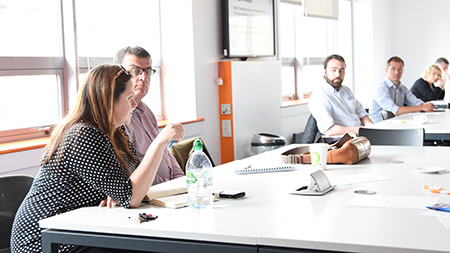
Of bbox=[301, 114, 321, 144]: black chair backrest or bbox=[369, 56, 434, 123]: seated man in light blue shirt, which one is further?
bbox=[369, 56, 434, 123]: seated man in light blue shirt

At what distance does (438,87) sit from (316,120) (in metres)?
4.25

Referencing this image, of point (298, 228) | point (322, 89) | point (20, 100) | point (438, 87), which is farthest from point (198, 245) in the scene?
point (438, 87)

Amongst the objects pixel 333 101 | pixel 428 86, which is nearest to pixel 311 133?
pixel 333 101

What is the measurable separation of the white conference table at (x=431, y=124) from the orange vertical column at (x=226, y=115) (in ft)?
5.49

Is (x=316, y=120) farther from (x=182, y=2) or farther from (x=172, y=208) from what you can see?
(x=172, y=208)

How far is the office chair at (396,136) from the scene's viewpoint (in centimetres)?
357

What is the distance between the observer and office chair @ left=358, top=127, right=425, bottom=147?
11.7 ft

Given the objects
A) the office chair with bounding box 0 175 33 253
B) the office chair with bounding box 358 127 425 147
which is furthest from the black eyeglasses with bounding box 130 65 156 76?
the office chair with bounding box 358 127 425 147

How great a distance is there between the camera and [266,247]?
1479 mm

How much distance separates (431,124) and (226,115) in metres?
2.15

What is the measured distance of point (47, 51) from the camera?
414cm

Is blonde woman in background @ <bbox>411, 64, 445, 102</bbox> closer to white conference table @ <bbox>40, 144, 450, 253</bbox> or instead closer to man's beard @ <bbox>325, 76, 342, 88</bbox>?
man's beard @ <bbox>325, 76, 342, 88</bbox>

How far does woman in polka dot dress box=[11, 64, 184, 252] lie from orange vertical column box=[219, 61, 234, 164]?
3.62 metres

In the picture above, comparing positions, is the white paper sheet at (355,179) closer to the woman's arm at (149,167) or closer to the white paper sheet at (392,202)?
the white paper sheet at (392,202)
